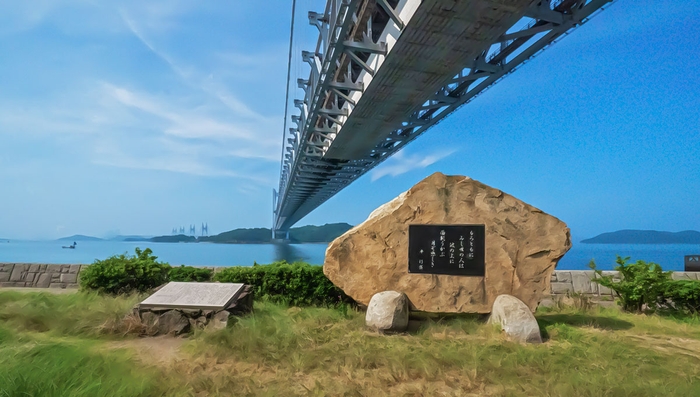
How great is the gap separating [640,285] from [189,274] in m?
8.17

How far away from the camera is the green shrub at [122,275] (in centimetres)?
696

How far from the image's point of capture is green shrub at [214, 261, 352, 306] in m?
6.78

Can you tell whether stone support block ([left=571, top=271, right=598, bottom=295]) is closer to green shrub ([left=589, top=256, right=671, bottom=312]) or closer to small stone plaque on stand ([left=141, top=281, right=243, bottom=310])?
green shrub ([left=589, top=256, right=671, bottom=312])

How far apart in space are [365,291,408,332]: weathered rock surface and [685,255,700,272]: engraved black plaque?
1041cm

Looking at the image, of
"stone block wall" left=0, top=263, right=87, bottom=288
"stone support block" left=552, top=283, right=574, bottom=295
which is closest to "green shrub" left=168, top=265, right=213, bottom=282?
"stone block wall" left=0, top=263, right=87, bottom=288

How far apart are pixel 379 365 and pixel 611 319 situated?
4.55 m

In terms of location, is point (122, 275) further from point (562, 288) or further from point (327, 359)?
point (562, 288)

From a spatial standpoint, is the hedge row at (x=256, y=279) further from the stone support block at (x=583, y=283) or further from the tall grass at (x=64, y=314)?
the stone support block at (x=583, y=283)

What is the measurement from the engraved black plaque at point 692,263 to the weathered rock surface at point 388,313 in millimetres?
10410

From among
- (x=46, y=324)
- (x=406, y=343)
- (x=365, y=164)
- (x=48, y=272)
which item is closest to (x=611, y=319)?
(x=406, y=343)

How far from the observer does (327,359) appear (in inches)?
152

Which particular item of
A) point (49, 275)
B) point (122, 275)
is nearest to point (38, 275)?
point (49, 275)

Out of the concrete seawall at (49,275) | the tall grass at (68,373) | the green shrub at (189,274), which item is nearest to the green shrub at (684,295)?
the concrete seawall at (49,275)

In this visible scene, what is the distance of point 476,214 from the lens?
5.70 m
